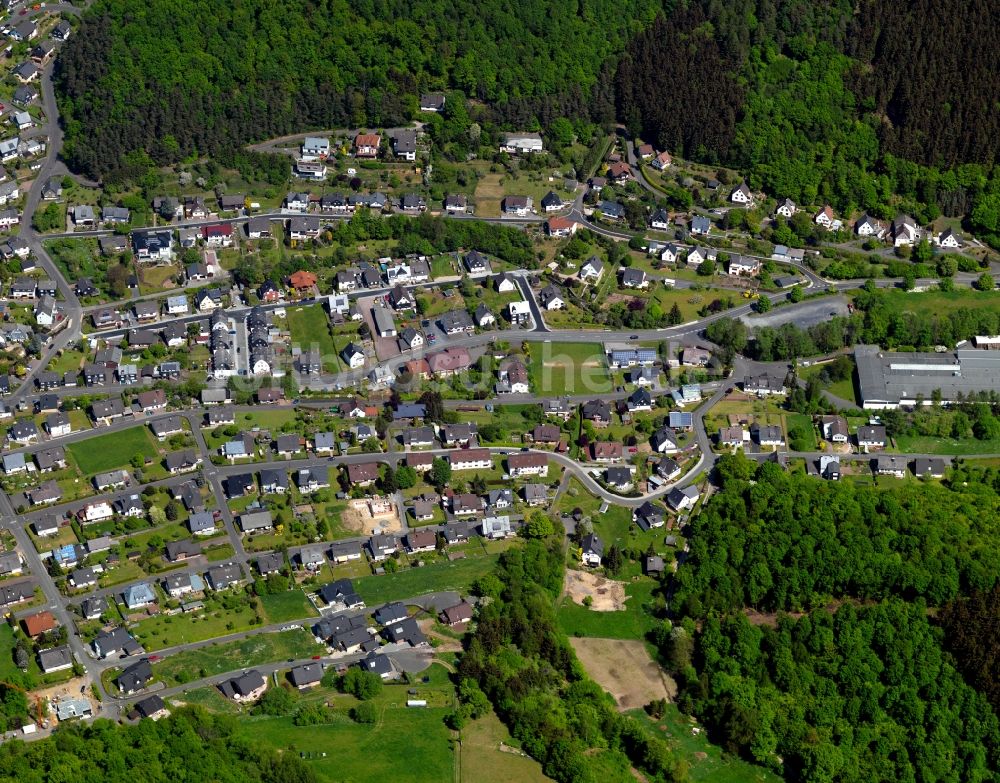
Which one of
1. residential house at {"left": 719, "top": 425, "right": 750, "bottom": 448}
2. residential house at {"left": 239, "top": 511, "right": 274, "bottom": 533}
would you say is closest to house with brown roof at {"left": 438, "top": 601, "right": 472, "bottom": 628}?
residential house at {"left": 239, "top": 511, "right": 274, "bottom": 533}

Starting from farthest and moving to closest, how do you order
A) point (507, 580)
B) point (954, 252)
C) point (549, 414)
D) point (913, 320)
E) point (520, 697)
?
point (954, 252)
point (913, 320)
point (549, 414)
point (507, 580)
point (520, 697)

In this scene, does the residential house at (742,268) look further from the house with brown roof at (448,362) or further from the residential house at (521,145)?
the house with brown roof at (448,362)

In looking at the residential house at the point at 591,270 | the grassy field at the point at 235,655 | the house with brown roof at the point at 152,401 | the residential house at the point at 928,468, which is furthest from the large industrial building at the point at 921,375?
the house with brown roof at the point at 152,401

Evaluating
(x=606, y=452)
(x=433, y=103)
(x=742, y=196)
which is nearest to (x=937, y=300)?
(x=742, y=196)

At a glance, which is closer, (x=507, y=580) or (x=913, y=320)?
(x=507, y=580)

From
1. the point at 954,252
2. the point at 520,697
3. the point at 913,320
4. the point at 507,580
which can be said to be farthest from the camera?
the point at 954,252

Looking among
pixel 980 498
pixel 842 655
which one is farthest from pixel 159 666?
pixel 980 498

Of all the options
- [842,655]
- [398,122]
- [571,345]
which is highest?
[398,122]

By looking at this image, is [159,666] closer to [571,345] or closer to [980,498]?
[571,345]
